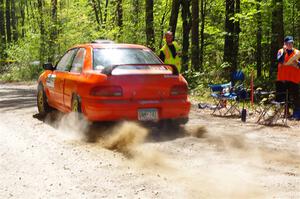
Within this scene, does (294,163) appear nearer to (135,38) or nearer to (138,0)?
(135,38)

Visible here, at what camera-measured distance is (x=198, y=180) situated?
4945mm

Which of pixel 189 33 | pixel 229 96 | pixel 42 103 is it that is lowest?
pixel 42 103

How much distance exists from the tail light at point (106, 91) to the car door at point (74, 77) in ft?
2.07

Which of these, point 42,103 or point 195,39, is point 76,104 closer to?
point 42,103

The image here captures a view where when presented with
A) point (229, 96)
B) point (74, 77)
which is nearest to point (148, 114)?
point (74, 77)

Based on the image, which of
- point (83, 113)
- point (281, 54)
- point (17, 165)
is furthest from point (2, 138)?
point (281, 54)

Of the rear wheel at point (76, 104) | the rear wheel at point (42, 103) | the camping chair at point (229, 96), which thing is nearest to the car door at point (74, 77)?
the rear wheel at point (76, 104)

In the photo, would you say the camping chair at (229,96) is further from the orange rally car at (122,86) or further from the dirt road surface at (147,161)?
the orange rally car at (122,86)

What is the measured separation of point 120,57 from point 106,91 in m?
1.10

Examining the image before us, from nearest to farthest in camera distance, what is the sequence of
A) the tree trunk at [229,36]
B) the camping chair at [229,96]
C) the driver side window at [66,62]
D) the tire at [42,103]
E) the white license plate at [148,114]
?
the white license plate at [148,114] → the driver side window at [66,62] → the tire at [42,103] → the camping chair at [229,96] → the tree trunk at [229,36]

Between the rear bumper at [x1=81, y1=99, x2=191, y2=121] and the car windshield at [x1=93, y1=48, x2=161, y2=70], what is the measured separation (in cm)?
82

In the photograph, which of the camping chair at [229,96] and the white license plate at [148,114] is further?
the camping chair at [229,96]

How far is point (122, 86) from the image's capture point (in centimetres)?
739

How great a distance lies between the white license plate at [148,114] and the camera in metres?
7.54
